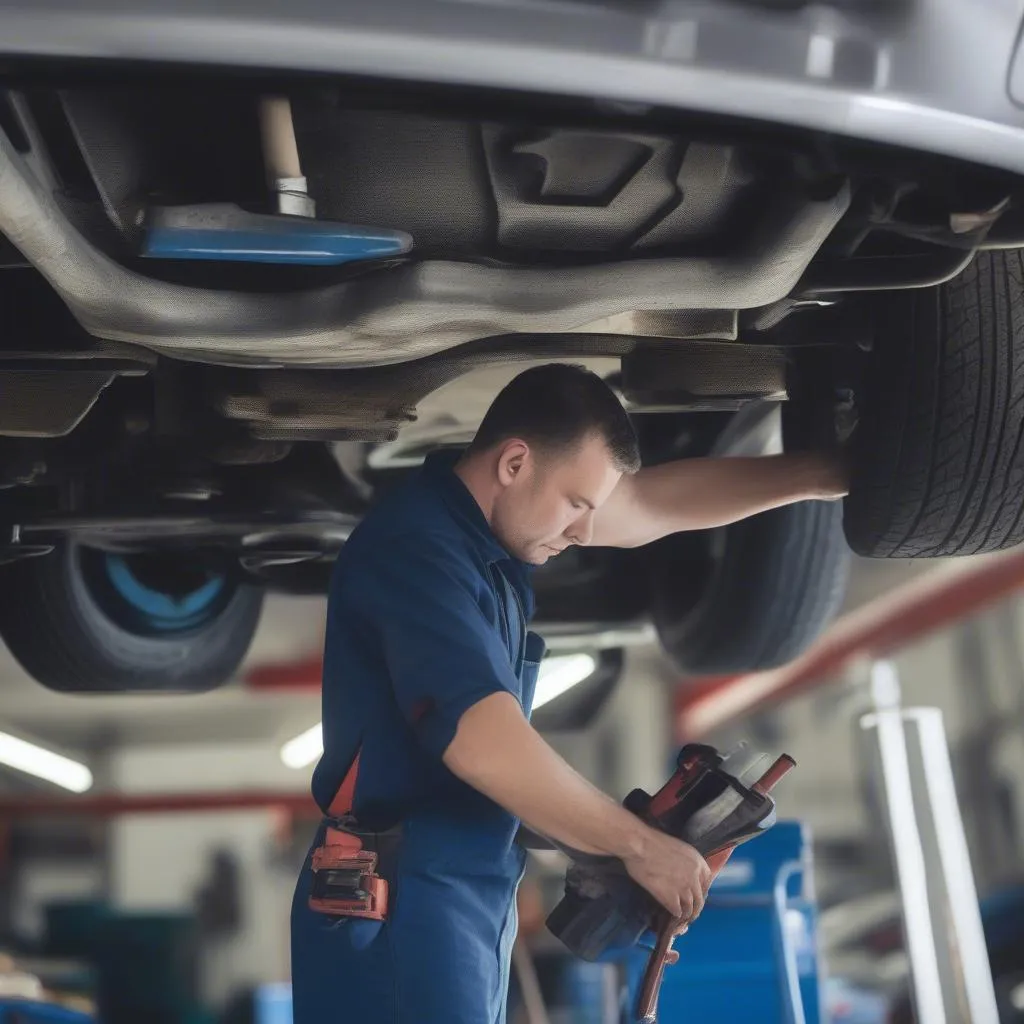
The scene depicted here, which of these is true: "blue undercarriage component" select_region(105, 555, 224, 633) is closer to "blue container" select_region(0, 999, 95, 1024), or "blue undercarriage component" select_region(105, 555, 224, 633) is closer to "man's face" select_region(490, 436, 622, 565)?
"man's face" select_region(490, 436, 622, 565)

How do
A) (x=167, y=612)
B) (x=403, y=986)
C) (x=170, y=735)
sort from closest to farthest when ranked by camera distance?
(x=403, y=986), (x=167, y=612), (x=170, y=735)

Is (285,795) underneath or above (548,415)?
above

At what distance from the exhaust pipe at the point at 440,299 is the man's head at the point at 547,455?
12.2 inches

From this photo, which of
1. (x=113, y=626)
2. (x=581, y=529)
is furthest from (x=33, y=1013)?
(x=581, y=529)

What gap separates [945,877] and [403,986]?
128cm

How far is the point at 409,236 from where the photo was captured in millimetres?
1234

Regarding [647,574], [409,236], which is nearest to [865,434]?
[409,236]

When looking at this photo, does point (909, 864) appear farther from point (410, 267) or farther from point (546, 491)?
point (410, 267)

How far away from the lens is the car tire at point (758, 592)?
2342 mm

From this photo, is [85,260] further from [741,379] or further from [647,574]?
[647,574]

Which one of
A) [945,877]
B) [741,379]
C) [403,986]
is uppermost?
[741,379]

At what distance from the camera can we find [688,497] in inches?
75.4

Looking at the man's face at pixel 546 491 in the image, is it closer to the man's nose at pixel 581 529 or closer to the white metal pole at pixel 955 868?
the man's nose at pixel 581 529

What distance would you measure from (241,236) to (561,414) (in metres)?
0.59
